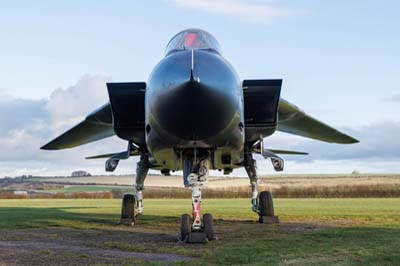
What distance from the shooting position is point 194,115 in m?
8.00

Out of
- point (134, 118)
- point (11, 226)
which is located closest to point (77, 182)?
point (11, 226)

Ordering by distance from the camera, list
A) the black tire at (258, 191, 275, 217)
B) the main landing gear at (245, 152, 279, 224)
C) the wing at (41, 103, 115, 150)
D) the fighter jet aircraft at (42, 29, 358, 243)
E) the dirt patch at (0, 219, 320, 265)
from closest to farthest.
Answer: the dirt patch at (0, 219, 320, 265) → the fighter jet aircraft at (42, 29, 358, 243) → the wing at (41, 103, 115, 150) → the main landing gear at (245, 152, 279, 224) → the black tire at (258, 191, 275, 217)

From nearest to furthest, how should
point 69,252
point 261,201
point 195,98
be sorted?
point 195,98, point 69,252, point 261,201

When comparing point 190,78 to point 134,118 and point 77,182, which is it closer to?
point 134,118

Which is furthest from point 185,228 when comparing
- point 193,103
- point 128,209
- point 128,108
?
point 128,209

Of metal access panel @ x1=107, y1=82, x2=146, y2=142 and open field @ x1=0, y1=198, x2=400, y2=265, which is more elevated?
metal access panel @ x1=107, y1=82, x2=146, y2=142

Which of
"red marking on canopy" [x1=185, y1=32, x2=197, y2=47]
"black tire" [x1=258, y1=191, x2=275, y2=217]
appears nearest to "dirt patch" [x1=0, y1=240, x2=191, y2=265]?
"red marking on canopy" [x1=185, y1=32, x2=197, y2=47]

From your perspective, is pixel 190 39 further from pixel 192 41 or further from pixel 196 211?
pixel 196 211

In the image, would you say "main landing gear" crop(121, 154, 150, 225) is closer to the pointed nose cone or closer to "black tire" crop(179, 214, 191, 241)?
"black tire" crop(179, 214, 191, 241)

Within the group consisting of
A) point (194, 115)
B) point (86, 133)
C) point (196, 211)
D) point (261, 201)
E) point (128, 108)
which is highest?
point (86, 133)

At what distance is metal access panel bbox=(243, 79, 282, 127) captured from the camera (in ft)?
32.0

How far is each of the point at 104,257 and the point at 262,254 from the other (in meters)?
2.26

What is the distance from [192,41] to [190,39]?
0.08 meters

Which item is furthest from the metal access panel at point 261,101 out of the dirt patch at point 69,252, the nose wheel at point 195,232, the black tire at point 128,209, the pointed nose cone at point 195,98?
the black tire at point 128,209
